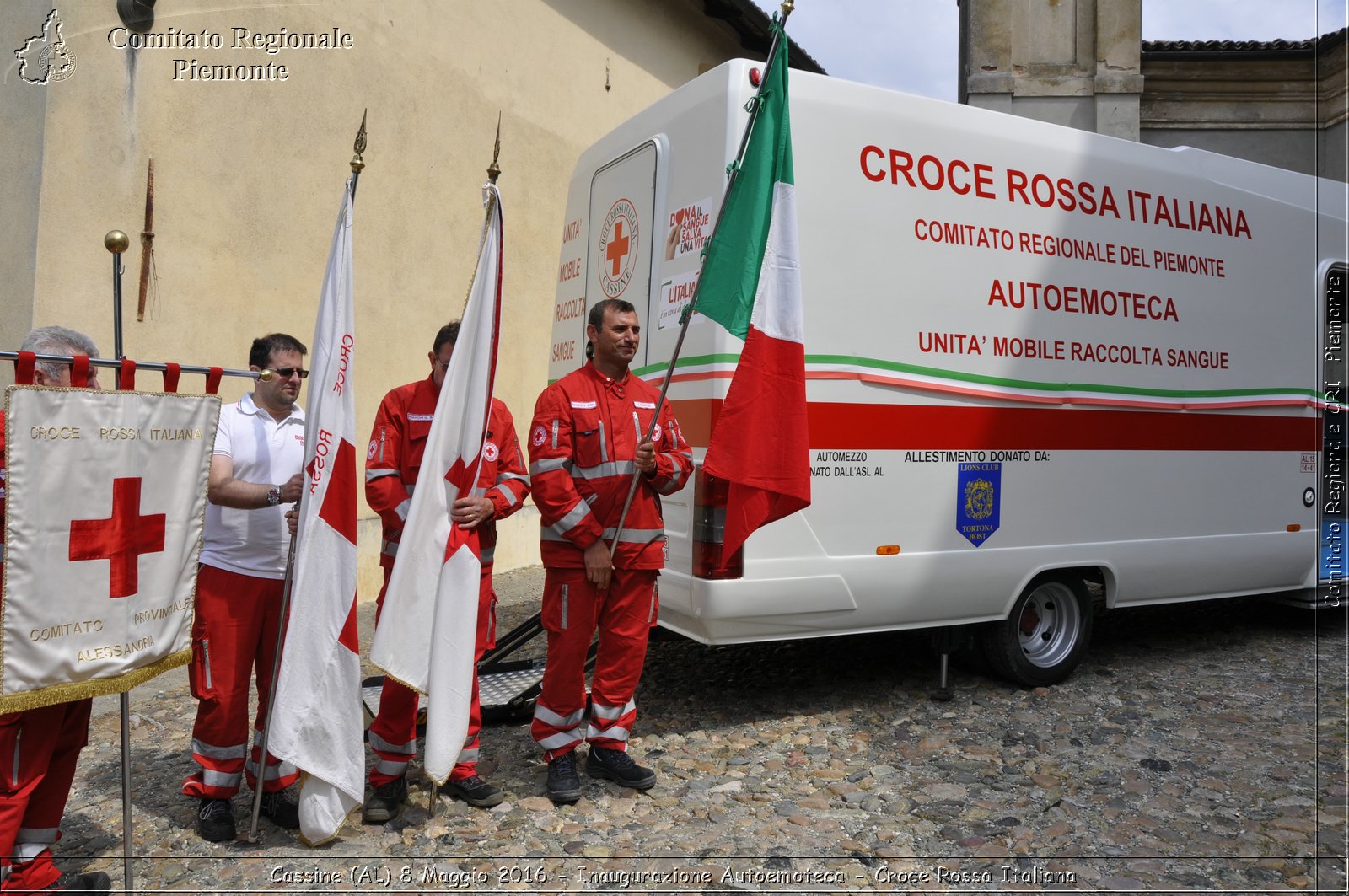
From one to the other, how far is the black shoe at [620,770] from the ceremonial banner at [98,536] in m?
1.70

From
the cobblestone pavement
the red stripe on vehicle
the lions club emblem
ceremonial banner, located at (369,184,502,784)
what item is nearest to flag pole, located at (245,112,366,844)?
the cobblestone pavement

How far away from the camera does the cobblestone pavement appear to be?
3309 mm

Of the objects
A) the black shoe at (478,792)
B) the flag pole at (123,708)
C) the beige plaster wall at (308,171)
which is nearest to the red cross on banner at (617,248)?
the flag pole at (123,708)

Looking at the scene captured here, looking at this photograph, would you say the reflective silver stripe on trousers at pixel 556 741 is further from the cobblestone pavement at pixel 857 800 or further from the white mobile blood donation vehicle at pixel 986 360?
the white mobile blood donation vehicle at pixel 986 360

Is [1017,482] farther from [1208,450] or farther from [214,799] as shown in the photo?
[214,799]

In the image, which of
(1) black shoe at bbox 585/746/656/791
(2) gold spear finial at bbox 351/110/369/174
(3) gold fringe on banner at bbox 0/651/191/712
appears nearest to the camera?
(3) gold fringe on banner at bbox 0/651/191/712

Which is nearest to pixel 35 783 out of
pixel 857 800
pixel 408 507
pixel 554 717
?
pixel 408 507

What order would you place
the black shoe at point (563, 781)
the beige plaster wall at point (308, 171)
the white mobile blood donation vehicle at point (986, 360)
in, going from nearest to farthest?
the black shoe at point (563, 781), the white mobile blood donation vehicle at point (986, 360), the beige plaster wall at point (308, 171)

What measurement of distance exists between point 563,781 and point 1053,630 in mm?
3195

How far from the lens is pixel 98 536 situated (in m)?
2.81

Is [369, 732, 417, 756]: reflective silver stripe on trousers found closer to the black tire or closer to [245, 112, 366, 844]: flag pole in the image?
[245, 112, 366, 844]: flag pole

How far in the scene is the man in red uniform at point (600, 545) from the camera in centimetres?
385

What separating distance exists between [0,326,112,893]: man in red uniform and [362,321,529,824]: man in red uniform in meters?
1.02

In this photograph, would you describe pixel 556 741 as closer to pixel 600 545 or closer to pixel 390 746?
pixel 390 746
